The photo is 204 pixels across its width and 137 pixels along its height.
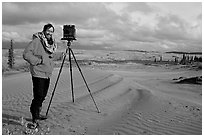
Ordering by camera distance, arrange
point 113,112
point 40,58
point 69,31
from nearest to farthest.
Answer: point 40,58 → point 69,31 → point 113,112

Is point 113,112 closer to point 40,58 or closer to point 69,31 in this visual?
point 69,31

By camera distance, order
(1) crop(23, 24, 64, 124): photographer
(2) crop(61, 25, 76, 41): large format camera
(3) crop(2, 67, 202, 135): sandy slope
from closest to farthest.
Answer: (1) crop(23, 24, 64, 124): photographer, (3) crop(2, 67, 202, 135): sandy slope, (2) crop(61, 25, 76, 41): large format camera

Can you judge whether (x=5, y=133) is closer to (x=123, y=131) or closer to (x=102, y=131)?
(x=102, y=131)

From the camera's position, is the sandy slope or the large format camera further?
the large format camera

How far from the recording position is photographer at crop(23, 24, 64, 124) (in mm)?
5070

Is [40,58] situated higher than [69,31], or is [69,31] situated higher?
[69,31]

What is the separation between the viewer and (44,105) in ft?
23.9

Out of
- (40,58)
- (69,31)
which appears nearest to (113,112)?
(69,31)

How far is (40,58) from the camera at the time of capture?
204 inches

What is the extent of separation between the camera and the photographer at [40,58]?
16.6 ft

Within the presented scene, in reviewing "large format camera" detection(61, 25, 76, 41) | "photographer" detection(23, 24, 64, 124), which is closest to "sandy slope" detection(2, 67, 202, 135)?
"photographer" detection(23, 24, 64, 124)

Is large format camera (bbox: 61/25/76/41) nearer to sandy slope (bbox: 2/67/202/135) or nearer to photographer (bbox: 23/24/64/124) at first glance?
photographer (bbox: 23/24/64/124)

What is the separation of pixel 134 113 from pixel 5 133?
2874mm

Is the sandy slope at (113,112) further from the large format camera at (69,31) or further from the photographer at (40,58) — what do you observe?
the large format camera at (69,31)
